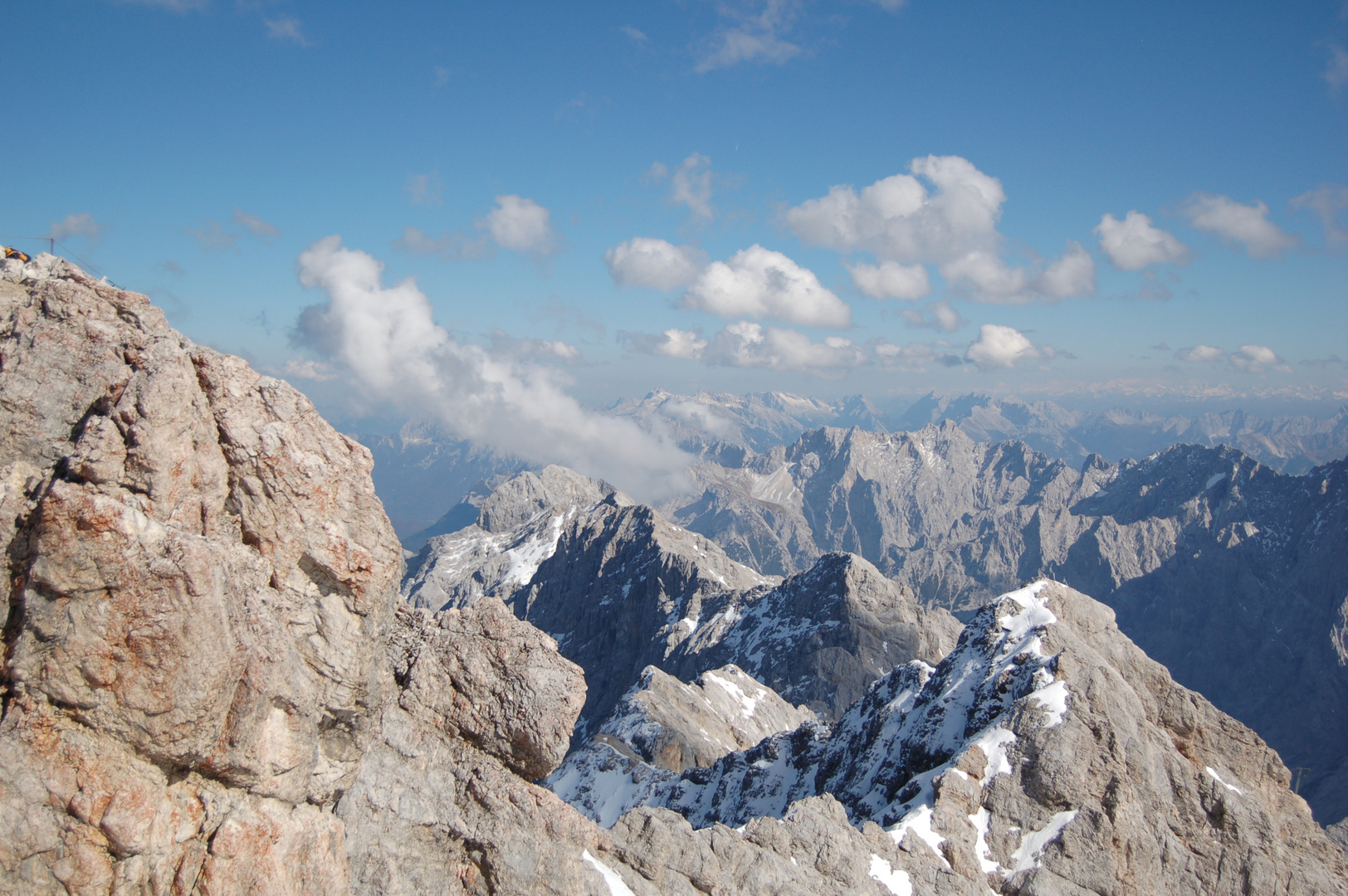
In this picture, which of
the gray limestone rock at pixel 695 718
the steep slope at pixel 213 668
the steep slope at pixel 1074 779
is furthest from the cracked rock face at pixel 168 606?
the gray limestone rock at pixel 695 718

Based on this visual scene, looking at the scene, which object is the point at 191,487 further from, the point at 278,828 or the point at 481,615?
the point at 481,615

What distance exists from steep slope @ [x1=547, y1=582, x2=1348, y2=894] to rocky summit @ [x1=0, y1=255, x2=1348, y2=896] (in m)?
0.23

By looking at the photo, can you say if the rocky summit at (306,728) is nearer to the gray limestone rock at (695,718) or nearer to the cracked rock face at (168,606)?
the cracked rock face at (168,606)

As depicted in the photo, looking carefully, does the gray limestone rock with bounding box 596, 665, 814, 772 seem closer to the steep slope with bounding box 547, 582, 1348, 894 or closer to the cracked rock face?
the steep slope with bounding box 547, 582, 1348, 894

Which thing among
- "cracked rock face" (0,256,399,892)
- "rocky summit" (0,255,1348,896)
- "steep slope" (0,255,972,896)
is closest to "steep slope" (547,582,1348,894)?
"rocky summit" (0,255,1348,896)

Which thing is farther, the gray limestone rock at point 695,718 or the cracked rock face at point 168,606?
the gray limestone rock at point 695,718

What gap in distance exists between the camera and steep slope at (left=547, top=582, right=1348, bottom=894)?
151 feet

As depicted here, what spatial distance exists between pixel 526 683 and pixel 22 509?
1836cm

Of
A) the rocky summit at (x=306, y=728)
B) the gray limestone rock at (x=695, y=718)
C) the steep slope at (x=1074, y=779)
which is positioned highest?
the rocky summit at (x=306, y=728)

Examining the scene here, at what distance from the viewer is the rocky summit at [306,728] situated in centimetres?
1750

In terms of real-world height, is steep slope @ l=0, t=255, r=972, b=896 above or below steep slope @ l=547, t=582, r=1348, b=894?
above

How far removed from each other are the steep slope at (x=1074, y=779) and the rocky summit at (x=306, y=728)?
0.76ft

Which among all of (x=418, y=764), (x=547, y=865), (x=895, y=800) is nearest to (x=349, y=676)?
(x=418, y=764)

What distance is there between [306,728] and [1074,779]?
50658mm
